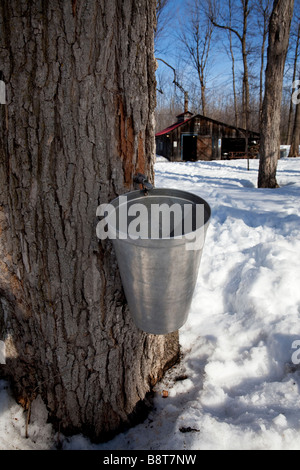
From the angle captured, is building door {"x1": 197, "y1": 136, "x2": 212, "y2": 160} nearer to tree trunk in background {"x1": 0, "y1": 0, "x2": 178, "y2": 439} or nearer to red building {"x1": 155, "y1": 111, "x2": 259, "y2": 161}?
red building {"x1": 155, "y1": 111, "x2": 259, "y2": 161}

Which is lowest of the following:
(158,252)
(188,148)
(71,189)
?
(158,252)

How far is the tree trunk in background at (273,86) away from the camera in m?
5.73

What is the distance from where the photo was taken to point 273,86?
20.7 feet

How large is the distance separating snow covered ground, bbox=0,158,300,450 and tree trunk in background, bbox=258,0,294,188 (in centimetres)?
456

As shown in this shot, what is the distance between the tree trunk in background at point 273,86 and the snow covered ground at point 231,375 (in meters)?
4.56

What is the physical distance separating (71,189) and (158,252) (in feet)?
1.60

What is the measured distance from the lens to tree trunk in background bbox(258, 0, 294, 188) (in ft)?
18.8

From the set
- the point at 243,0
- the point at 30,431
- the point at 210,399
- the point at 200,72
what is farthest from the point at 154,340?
the point at 200,72

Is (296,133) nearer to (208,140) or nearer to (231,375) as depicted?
(208,140)

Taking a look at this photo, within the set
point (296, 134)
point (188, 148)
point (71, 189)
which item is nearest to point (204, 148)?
point (188, 148)

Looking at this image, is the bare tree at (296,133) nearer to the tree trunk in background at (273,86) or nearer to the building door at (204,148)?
the building door at (204,148)

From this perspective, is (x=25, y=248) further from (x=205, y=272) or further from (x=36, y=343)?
(x=205, y=272)

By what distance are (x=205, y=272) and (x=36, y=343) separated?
1633 millimetres

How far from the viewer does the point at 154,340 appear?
163cm
